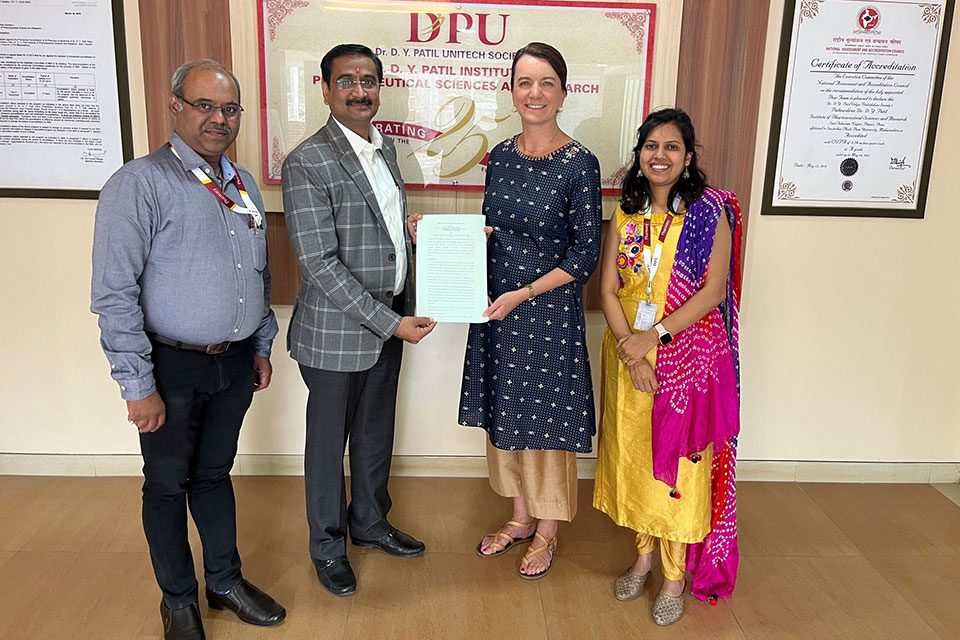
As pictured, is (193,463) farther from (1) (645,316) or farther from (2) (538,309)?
(1) (645,316)

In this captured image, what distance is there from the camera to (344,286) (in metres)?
2.15

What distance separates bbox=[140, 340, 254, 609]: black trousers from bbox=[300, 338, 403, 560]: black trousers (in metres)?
0.27

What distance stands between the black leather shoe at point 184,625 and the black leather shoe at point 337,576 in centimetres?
42

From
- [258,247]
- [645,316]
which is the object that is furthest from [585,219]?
[258,247]

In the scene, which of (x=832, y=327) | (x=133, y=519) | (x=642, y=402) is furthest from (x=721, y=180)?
(x=133, y=519)

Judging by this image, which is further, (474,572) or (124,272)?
(474,572)

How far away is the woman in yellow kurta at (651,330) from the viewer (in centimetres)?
210

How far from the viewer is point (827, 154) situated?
2.95 metres

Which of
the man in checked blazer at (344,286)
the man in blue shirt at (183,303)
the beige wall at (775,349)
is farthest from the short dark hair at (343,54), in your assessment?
the beige wall at (775,349)

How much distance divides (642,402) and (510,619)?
817mm

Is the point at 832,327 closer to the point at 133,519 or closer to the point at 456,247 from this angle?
the point at 456,247

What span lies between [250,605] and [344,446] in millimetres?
565

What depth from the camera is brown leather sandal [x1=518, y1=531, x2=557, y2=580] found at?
97.7 inches

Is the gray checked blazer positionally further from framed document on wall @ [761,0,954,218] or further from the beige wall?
framed document on wall @ [761,0,954,218]
